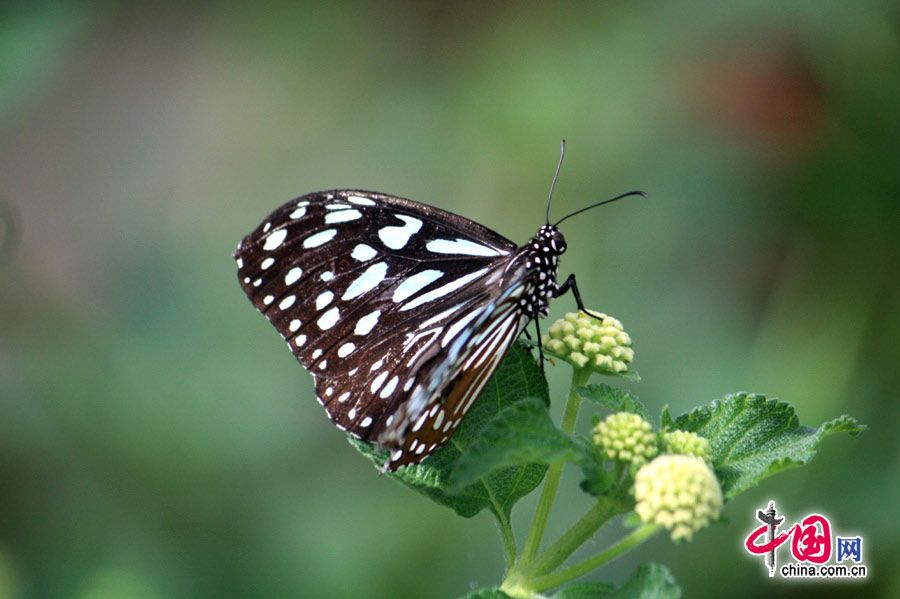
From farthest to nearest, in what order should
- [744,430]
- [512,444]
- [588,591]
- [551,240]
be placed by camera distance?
[551,240] → [744,430] → [588,591] → [512,444]

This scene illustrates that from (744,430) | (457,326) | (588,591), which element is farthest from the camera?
(457,326)

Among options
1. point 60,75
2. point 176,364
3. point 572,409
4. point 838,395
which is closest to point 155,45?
point 60,75

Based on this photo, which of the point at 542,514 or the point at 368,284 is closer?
the point at 542,514

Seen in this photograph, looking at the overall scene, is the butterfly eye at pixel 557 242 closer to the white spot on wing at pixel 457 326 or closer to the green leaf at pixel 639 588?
the white spot on wing at pixel 457 326

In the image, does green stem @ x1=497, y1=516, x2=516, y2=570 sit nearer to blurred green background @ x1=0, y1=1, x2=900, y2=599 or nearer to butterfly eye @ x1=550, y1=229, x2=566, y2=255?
butterfly eye @ x1=550, y1=229, x2=566, y2=255

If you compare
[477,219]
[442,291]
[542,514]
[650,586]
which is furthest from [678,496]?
[477,219]

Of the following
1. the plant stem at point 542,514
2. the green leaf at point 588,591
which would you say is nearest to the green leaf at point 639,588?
the green leaf at point 588,591

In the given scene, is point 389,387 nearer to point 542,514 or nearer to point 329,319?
point 329,319
